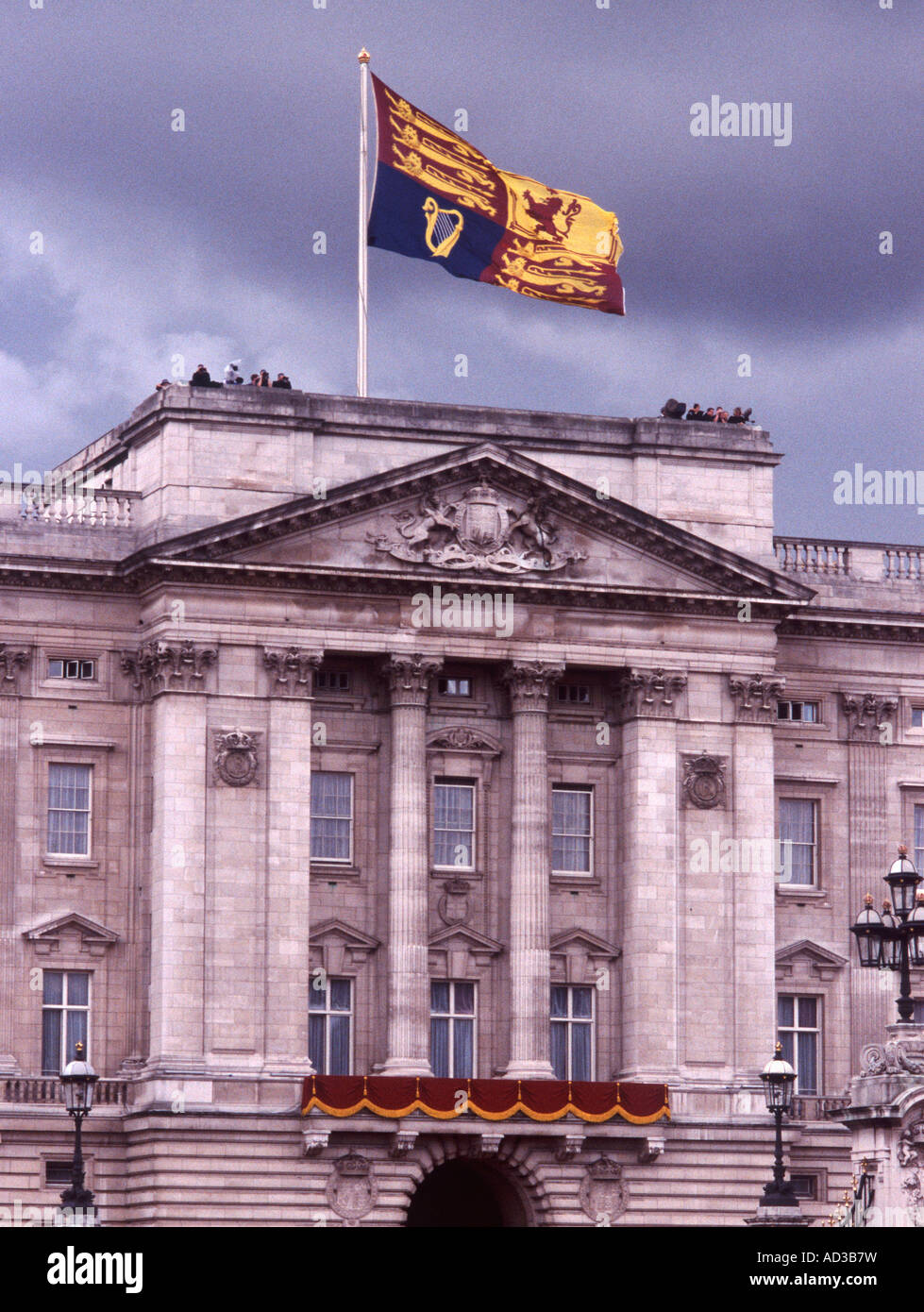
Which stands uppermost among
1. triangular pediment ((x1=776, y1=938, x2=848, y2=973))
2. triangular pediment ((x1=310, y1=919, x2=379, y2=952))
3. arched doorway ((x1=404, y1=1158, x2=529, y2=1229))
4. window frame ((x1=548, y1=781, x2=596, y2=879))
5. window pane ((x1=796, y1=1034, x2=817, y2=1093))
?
window frame ((x1=548, y1=781, x2=596, y2=879))

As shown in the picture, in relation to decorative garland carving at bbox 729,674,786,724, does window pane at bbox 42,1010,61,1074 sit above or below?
below

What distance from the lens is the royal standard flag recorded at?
73750mm

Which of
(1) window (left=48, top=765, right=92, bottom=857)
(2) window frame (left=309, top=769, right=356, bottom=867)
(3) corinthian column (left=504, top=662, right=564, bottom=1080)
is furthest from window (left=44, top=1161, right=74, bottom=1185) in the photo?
(3) corinthian column (left=504, top=662, right=564, bottom=1080)

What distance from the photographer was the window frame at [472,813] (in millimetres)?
73000

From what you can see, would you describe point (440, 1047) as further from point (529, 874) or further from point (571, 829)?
point (571, 829)

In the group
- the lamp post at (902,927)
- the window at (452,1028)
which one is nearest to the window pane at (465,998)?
the window at (452,1028)

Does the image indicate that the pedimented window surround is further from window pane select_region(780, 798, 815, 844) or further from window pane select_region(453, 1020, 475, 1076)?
window pane select_region(780, 798, 815, 844)

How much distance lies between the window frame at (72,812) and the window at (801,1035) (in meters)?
17.5

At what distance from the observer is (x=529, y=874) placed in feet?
237

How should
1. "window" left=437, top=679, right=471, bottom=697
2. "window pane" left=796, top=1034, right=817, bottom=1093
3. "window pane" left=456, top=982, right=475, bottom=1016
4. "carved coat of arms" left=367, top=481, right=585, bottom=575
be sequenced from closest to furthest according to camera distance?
"carved coat of arms" left=367, top=481, right=585, bottom=575 < "window pane" left=456, top=982, right=475, bottom=1016 < "window" left=437, top=679, right=471, bottom=697 < "window pane" left=796, top=1034, right=817, bottom=1093

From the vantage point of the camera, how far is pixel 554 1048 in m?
73.2

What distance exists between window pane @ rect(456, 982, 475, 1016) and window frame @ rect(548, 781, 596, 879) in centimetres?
336

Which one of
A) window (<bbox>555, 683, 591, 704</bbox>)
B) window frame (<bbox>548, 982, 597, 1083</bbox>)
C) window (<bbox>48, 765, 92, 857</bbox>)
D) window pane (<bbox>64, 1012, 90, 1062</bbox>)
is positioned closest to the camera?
window pane (<bbox>64, 1012, 90, 1062</bbox>)

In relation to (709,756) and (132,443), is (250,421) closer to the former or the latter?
(132,443)
